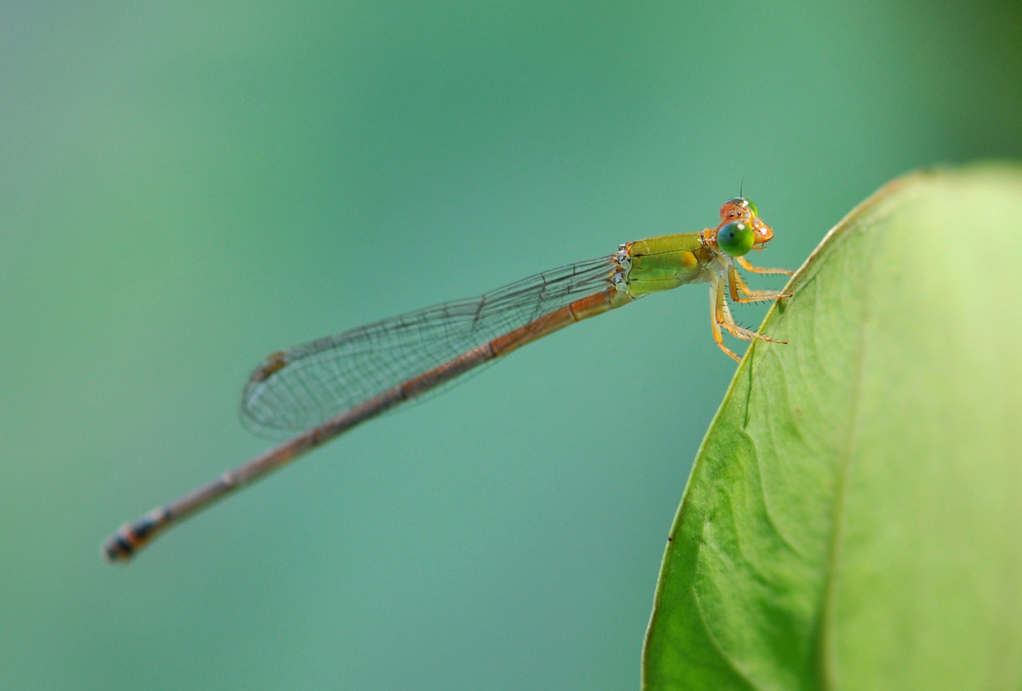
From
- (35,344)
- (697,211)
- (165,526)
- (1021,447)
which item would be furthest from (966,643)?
(35,344)

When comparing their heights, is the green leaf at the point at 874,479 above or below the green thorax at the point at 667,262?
below

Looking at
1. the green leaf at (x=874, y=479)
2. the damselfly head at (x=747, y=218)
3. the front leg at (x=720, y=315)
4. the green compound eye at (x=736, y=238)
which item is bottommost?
the green leaf at (x=874, y=479)

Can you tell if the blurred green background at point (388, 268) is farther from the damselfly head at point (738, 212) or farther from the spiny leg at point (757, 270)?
the damselfly head at point (738, 212)

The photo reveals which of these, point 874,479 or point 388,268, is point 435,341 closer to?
point 388,268

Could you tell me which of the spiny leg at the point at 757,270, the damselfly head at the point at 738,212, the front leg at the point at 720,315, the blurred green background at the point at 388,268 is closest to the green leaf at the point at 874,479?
the spiny leg at the point at 757,270

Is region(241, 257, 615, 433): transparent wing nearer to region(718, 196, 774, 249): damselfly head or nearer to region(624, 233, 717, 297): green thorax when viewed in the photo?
region(624, 233, 717, 297): green thorax

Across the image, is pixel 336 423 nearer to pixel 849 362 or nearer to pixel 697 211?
pixel 697 211

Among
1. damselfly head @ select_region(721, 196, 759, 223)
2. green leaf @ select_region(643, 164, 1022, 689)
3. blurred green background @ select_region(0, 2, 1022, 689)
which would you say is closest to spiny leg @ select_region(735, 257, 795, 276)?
damselfly head @ select_region(721, 196, 759, 223)
